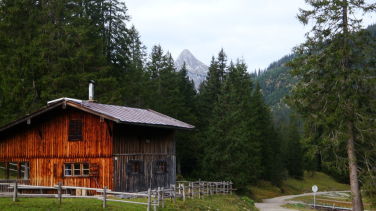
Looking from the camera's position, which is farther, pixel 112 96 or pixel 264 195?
pixel 264 195

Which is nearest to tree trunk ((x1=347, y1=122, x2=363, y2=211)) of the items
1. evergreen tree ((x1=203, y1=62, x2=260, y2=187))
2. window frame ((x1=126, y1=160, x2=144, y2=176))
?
window frame ((x1=126, y1=160, x2=144, y2=176))

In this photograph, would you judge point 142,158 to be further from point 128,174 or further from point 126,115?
point 126,115

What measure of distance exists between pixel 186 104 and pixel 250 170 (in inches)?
598

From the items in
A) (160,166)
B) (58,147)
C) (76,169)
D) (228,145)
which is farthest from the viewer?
(228,145)

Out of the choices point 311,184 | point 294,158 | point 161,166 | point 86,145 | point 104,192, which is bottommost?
point 311,184

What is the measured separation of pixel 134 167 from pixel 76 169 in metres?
3.94

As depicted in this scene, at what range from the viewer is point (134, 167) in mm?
29969

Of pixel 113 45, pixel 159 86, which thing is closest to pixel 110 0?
pixel 113 45

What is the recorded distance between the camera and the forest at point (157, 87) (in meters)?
27.0

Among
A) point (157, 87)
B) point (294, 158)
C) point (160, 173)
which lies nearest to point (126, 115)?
point (160, 173)

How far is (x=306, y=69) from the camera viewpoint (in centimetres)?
2759

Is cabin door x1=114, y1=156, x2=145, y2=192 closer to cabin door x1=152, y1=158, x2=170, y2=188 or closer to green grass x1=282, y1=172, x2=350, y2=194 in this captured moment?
cabin door x1=152, y1=158, x2=170, y2=188

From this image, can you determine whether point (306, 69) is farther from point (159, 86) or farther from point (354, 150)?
point (159, 86)

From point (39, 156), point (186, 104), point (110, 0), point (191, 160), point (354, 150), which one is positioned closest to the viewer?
point (354, 150)
